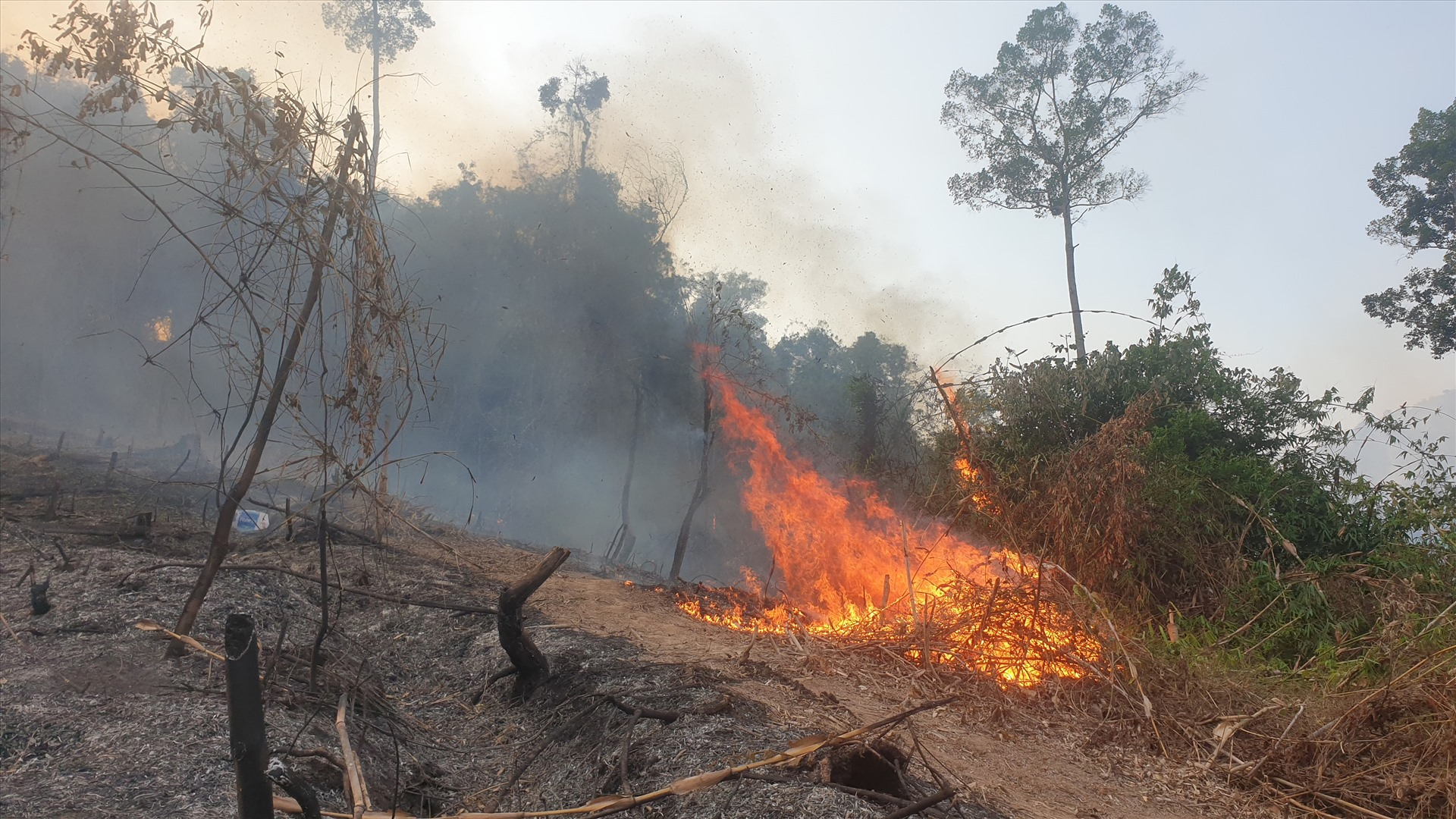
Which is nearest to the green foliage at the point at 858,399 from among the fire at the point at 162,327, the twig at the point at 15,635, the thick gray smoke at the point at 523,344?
the thick gray smoke at the point at 523,344

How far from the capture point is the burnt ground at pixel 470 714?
4.26m

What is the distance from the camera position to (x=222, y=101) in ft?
15.4

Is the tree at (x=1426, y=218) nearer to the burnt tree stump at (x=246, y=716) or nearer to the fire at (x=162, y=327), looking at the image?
the burnt tree stump at (x=246, y=716)

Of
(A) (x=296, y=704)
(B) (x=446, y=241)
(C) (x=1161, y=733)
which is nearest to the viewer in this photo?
(A) (x=296, y=704)

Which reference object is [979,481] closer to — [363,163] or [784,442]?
[363,163]

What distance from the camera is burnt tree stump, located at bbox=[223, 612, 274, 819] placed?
2271 mm

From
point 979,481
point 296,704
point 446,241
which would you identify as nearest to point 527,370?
point 446,241

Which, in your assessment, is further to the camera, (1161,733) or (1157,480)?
(1157,480)

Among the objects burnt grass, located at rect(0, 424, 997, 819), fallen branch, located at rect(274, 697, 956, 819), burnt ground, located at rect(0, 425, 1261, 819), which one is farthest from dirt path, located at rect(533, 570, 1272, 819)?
fallen branch, located at rect(274, 697, 956, 819)

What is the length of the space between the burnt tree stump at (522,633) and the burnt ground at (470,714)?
17 cm

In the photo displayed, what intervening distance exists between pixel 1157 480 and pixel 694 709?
27.5 ft

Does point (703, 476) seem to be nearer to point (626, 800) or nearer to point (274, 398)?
point (274, 398)

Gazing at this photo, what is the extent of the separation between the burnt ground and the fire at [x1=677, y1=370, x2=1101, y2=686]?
1.30 feet

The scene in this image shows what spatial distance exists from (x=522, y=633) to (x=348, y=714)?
1735 mm
